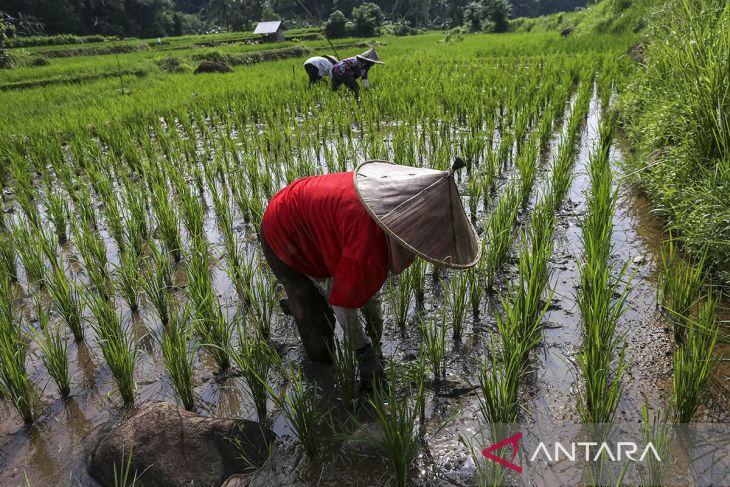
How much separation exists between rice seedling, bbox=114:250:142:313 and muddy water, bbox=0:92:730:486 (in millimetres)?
75

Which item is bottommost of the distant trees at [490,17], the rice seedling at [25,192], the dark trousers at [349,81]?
the rice seedling at [25,192]

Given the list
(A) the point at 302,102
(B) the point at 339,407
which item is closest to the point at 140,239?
(B) the point at 339,407

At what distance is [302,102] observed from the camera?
Answer: 754cm

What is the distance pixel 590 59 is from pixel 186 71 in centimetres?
1103

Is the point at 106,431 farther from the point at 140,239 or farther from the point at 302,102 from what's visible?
the point at 302,102

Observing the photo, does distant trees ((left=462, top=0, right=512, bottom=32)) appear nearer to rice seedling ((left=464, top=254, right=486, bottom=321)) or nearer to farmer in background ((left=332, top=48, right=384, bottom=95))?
farmer in background ((left=332, top=48, right=384, bottom=95))

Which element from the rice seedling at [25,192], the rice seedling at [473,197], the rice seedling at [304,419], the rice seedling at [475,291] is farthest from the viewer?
the rice seedling at [25,192]

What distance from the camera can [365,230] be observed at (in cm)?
163

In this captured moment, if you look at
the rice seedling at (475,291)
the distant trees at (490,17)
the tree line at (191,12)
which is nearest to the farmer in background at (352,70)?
the rice seedling at (475,291)

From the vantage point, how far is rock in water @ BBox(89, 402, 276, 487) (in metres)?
1.68

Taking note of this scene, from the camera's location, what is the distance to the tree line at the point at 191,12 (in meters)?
27.5

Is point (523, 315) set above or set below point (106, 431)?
above

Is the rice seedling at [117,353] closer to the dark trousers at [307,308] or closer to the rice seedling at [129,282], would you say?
the rice seedling at [129,282]

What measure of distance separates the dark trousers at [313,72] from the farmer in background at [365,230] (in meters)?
7.66
